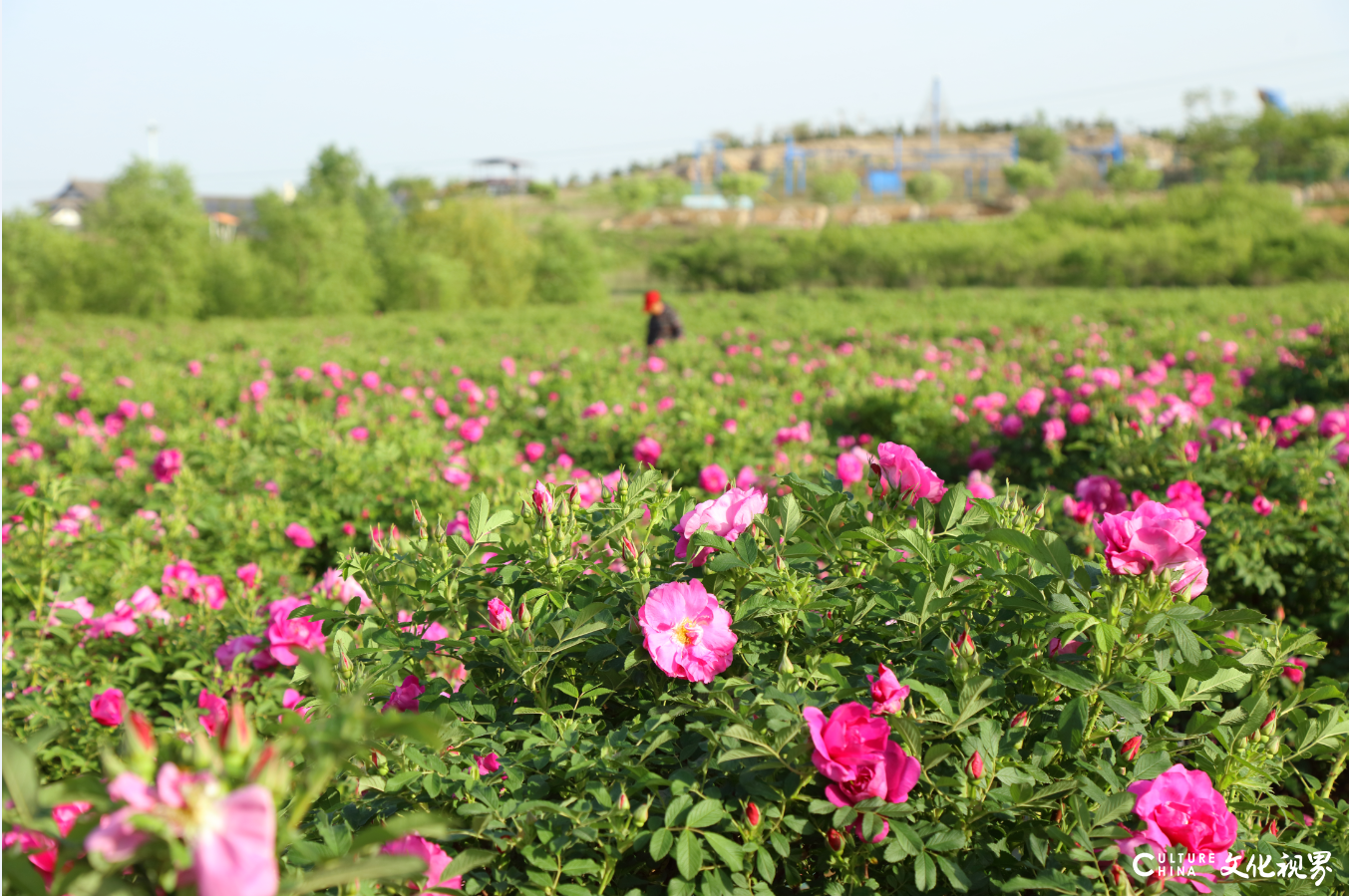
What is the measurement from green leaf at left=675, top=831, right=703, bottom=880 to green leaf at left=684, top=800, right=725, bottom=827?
0.01m

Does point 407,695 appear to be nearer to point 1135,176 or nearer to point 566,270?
point 566,270

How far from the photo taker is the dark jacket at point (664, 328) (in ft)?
31.5

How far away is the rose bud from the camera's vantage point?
103 centimetres

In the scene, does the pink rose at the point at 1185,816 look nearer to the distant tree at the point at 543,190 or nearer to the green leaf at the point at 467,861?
the green leaf at the point at 467,861

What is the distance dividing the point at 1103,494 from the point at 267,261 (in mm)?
22878

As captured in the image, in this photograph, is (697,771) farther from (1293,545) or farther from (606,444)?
(606,444)

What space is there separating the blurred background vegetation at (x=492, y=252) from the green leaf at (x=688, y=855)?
21.8 m

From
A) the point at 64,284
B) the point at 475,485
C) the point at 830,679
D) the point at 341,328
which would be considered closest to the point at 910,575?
the point at 830,679

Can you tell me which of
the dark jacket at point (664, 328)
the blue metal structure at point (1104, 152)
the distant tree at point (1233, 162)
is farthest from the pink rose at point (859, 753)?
the blue metal structure at point (1104, 152)

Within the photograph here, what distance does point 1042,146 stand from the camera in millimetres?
73188

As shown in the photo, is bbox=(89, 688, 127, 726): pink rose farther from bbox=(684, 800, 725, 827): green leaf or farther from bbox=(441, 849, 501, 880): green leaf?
bbox=(684, 800, 725, 827): green leaf

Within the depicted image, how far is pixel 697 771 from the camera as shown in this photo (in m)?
1.09

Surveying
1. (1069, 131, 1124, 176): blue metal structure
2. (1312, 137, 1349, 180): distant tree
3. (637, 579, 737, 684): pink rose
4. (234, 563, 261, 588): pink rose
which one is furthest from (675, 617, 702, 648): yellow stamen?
(1069, 131, 1124, 176): blue metal structure

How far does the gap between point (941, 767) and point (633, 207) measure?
58.9m
